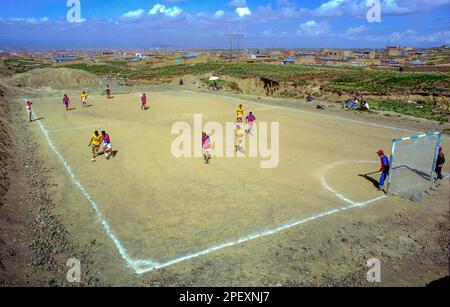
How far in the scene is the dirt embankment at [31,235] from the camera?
747cm

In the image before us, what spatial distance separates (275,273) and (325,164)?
8.43m

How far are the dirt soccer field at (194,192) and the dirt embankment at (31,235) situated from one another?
16.6 inches

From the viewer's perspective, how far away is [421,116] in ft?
87.7

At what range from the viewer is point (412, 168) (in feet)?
46.3

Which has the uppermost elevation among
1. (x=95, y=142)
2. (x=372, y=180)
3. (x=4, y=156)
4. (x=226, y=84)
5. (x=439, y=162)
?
(x=226, y=84)

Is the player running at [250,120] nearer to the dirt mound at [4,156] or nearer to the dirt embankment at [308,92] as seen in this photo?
the dirt mound at [4,156]

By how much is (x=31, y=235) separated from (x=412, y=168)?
13.9m

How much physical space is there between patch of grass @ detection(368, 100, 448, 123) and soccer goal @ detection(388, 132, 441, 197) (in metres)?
10.4

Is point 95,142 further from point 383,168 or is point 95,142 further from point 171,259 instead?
point 383,168

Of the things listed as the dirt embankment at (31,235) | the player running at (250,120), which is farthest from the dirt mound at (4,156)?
the player running at (250,120)

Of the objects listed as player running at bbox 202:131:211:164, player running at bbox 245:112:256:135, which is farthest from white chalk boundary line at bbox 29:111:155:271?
player running at bbox 245:112:256:135

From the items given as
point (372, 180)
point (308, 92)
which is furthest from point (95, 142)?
point (308, 92)

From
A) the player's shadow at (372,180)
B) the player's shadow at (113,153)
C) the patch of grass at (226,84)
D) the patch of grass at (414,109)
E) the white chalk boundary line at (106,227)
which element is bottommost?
the white chalk boundary line at (106,227)

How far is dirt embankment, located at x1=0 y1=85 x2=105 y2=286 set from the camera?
7469 mm
